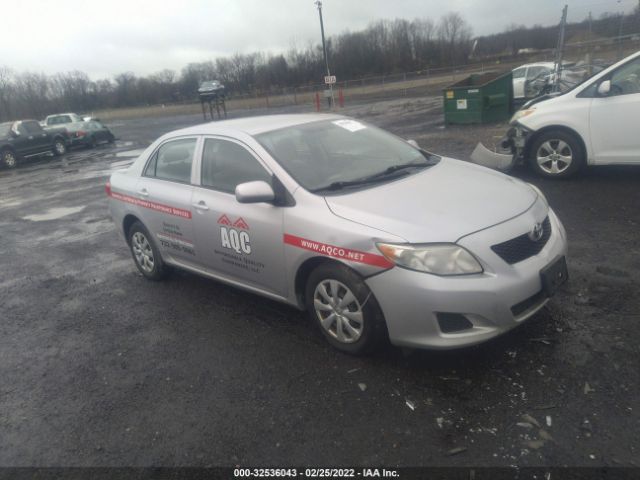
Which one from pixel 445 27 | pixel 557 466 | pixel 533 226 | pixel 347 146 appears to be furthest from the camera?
pixel 445 27

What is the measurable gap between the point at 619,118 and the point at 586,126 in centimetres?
42

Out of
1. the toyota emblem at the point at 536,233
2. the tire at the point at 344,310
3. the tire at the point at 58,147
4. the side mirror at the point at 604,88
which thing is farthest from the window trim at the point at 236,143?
the tire at the point at 58,147

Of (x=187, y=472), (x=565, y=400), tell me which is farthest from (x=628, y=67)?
(x=187, y=472)

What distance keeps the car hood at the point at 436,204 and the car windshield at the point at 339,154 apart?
9.5 inches

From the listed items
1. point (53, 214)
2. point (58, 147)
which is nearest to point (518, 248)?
point (53, 214)

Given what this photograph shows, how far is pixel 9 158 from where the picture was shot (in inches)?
798

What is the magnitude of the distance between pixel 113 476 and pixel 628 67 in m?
7.46

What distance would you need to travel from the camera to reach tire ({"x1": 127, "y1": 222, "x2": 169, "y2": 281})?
523 cm

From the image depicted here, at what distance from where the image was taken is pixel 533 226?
129 inches

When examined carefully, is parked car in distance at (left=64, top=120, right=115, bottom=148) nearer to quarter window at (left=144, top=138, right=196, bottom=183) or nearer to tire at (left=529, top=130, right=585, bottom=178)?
quarter window at (left=144, top=138, right=196, bottom=183)

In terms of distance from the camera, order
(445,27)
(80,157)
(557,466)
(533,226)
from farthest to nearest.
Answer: (445,27) < (80,157) < (533,226) < (557,466)

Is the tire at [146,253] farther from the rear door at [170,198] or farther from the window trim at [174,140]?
the window trim at [174,140]

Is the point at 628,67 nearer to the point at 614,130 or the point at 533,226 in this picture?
the point at 614,130

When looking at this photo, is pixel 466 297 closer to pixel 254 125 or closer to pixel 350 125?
pixel 350 125
